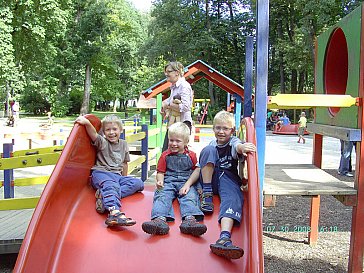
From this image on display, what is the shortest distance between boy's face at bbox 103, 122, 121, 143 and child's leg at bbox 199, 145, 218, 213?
77 centimetres

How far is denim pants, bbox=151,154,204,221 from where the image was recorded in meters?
2.94

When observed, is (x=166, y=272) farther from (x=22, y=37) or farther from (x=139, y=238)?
(x=22, y=37)

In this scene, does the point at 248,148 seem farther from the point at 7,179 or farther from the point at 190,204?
the point at 7,179

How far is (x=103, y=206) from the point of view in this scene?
9.79 feet

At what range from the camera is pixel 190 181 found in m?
3.23

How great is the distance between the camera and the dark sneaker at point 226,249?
7.79 ft

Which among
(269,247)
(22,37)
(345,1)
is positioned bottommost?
(269,247)

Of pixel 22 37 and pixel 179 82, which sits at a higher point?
pixel 22 37

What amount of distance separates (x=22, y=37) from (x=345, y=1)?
1694 cm

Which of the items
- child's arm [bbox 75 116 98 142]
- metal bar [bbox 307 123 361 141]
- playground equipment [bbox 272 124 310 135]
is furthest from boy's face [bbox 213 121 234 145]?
playground equipment [bbox 272 124 310 135]

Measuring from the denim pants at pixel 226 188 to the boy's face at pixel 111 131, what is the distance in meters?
0.77

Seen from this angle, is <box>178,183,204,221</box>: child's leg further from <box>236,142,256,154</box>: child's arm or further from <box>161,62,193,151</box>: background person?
<box>161,62,193,151</box>: background person

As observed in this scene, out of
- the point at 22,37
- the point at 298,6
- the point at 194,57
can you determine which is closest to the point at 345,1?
the point at 298,6

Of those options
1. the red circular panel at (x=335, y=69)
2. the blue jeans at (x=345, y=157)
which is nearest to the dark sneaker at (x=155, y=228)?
the red circular panel at (x=335, y=69)
